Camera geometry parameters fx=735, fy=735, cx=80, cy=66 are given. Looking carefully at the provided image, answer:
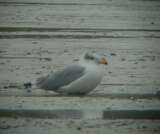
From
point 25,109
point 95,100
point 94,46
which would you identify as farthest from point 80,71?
point 94,46

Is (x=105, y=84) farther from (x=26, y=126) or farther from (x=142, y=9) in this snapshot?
(x=142, y=9)

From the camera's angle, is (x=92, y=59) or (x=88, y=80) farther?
(x=92, y=59)

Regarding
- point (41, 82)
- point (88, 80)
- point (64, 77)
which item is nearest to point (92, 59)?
point (88, 80)

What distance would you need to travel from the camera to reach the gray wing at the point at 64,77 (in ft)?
30.8

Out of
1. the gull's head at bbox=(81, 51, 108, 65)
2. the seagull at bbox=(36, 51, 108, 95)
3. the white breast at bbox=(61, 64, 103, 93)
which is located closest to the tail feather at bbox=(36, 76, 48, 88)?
the seagull at bbox=(36, 51, 108, 95)

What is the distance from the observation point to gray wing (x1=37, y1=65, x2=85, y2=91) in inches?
369

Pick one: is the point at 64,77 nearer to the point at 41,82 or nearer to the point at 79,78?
the point at 79,78

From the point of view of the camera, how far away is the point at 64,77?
9.44m

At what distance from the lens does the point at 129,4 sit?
24.8m

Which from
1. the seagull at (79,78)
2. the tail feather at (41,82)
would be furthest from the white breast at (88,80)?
the tail feather at (41,82)

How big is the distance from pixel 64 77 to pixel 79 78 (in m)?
0.23

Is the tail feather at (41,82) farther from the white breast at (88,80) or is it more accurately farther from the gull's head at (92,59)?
the gull's head at (92,59)

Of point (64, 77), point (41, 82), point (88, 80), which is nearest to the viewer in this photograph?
point (88, 80)

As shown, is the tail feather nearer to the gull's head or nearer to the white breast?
Answer: the white breast
